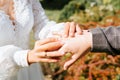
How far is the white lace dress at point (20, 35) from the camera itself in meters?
2.46

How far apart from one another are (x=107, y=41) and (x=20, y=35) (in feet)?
1.73

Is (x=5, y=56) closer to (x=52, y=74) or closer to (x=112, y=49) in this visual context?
(x=112, y=49)

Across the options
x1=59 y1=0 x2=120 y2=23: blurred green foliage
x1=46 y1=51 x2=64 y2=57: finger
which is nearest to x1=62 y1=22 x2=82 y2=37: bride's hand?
x1=46 y1=51 x2=64 y2=57: finger

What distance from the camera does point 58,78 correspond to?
4.78m

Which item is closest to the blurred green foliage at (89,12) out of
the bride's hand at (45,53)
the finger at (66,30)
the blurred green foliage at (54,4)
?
the finger at (66,30)

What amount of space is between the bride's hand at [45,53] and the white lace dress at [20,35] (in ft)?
0.24

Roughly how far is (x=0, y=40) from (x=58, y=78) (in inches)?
90.0

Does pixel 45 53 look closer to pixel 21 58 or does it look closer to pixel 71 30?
pixel 21 58

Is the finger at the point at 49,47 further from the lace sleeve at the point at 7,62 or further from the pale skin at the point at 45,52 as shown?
the lace sleeve at the point at 7,62

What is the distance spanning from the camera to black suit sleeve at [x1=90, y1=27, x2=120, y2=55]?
243 centimetres

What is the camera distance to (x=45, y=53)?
2.34m

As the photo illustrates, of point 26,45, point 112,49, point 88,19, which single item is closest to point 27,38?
point 26,45

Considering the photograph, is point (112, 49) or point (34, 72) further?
point (34, 72)

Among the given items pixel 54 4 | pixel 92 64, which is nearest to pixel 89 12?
pixel 92 64
